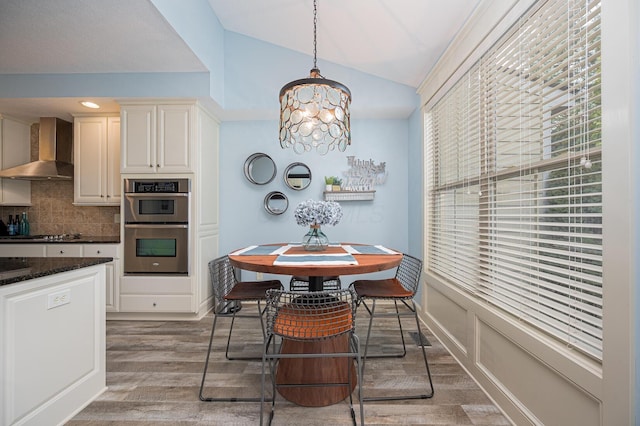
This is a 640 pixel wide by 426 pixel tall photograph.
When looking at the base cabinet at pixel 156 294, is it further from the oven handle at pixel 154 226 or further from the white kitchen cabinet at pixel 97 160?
the white kitchen cabinet at pixel 97 160

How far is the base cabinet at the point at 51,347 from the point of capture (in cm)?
144

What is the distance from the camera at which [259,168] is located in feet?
13.1

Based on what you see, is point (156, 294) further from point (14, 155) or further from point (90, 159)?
point (14, 155)

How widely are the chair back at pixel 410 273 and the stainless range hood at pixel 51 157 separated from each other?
3.89 m

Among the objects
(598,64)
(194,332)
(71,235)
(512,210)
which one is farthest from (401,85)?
(71,235)

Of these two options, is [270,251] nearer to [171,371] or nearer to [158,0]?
[171,371]

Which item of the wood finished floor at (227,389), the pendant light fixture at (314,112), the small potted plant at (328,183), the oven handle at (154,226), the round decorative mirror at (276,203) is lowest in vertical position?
the wood finished floor at (227,389)

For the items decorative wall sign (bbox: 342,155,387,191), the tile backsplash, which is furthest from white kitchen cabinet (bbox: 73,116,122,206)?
decorative wall sign (bbox: 342,155,387,191)

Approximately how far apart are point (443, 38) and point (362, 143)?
1.58 m

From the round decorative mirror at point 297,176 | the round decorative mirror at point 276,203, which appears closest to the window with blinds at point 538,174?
the round decorative mirror at point 297,176

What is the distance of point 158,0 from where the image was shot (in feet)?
7.30

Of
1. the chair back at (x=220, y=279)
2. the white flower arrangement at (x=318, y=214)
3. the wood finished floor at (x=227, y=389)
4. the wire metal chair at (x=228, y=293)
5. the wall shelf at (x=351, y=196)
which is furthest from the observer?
the wall shelf at (x=351, y=196)

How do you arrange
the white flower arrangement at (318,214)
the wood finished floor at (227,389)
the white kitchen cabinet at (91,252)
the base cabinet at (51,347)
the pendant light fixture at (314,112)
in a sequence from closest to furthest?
1. the base cabinet at (51,347)
2. the wood finished floor at (227,389)
3. the pendant light fixture at (314,112)
4. the white flower arrangement at (318,214)
5. the white kitchen cabinet at (91,252)

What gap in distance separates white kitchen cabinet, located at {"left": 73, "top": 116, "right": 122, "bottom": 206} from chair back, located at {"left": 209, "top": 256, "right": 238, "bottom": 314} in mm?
2071
